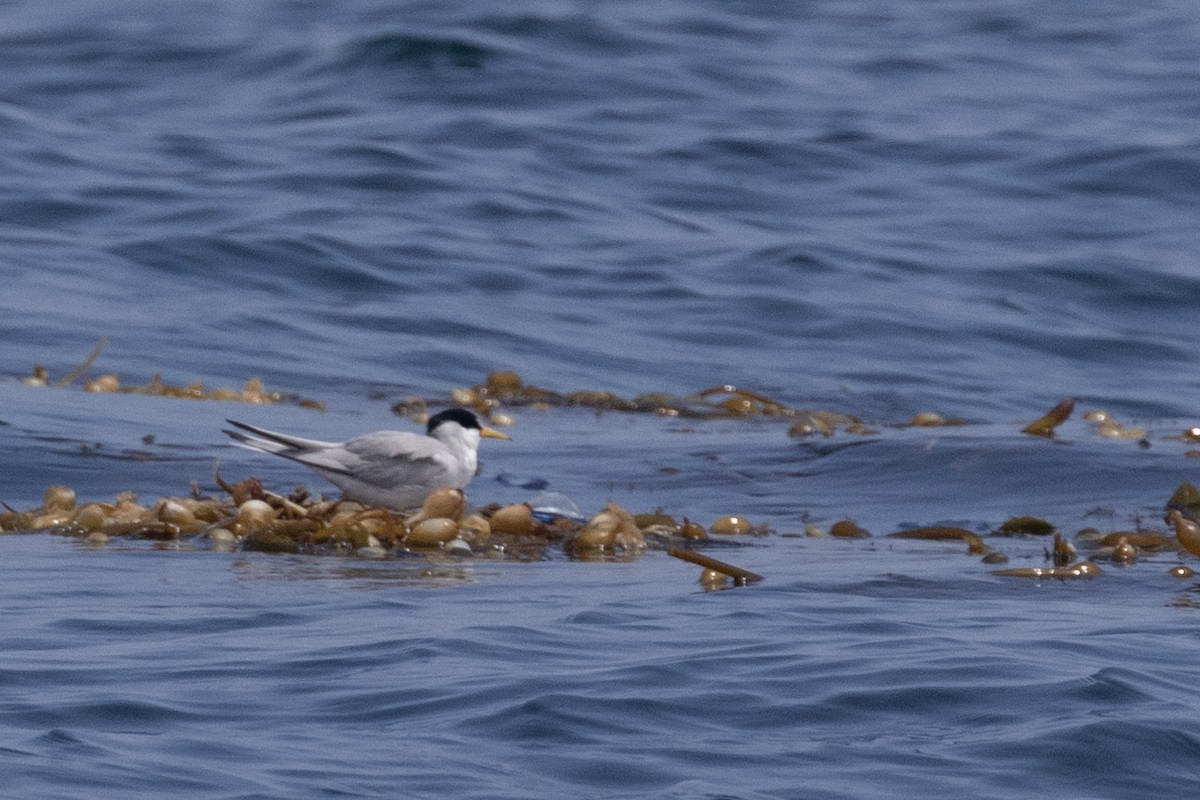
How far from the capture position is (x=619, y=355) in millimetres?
15227

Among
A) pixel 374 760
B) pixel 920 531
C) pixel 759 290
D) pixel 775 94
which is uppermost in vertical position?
pixel 775 94

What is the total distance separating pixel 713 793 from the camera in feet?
13.8

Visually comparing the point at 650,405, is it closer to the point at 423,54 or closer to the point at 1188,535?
the point at 1188,535

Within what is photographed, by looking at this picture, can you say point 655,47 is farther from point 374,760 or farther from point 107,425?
point 374,760

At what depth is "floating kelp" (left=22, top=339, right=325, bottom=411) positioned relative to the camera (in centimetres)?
1171

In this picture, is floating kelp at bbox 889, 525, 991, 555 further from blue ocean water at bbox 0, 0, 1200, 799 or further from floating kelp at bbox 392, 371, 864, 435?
floating kelp at bbox 392, 371, 864, 435

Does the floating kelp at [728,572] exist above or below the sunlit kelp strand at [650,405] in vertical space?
below

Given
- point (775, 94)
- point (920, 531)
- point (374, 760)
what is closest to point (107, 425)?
point (920, 531)

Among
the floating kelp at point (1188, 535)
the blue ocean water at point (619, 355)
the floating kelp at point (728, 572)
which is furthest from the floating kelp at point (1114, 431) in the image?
the floating kelp at point (728, 572)

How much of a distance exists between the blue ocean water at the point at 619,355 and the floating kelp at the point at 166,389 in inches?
14.9

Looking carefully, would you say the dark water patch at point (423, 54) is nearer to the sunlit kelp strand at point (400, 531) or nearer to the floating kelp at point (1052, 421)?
the floating kelp at point (1052, 421)

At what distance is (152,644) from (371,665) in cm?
67

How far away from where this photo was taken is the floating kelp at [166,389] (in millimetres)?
11711

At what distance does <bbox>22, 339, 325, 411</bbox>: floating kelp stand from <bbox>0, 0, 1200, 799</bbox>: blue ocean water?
0.38m
